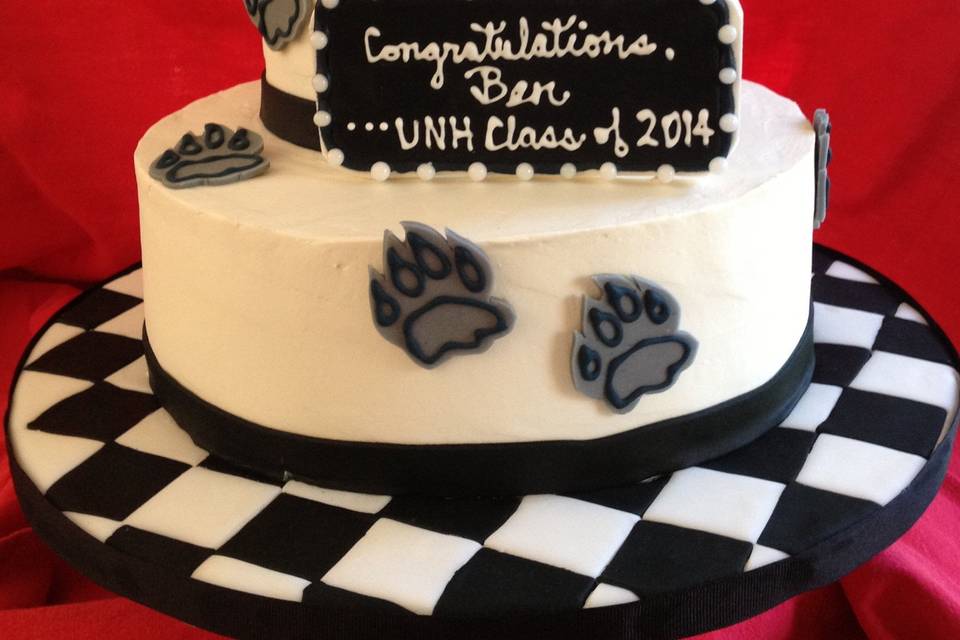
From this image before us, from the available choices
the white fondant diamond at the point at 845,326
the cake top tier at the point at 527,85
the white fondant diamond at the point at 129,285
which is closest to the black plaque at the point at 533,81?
the cake top tier at the point at 527,85

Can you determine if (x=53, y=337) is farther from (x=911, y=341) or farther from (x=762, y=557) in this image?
(x=911, y=341)

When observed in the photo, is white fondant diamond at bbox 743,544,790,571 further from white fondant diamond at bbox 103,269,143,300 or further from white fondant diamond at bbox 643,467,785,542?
white fondant diamond at bbox 103,269,143,300

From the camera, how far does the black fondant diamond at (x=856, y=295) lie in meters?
1.52

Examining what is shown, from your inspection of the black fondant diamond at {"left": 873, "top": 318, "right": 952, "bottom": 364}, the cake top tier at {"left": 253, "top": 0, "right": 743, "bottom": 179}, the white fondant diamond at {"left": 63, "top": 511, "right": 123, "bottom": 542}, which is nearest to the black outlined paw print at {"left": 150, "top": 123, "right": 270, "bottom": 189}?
the cake top tier at {"left": 253, "top": 0, "right": 743, "bottom": 179}

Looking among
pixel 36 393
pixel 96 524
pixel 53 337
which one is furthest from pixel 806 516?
pixel 53 337

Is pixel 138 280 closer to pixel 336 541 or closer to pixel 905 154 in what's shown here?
pixel 336 541

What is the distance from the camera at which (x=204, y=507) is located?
1135 millimetres

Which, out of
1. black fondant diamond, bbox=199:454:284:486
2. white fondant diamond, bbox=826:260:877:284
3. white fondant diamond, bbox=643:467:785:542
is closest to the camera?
white fondant diamond, bbox=643:467:785:542

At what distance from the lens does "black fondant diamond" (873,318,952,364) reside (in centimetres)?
138

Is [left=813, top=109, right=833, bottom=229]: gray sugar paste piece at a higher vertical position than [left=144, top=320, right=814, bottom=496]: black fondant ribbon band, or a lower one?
higher

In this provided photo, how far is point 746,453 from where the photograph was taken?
3.95 ft

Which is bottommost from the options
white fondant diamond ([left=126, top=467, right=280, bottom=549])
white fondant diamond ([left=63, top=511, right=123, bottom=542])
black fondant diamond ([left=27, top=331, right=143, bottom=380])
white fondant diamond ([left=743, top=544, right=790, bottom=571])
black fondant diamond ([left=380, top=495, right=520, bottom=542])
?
black fondant diamond ([left=27, top=331, right=143, bottom=380])

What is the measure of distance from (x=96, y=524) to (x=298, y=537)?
0.68 feet

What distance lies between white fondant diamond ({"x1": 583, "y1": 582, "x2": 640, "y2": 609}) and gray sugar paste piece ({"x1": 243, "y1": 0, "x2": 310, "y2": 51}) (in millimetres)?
657
